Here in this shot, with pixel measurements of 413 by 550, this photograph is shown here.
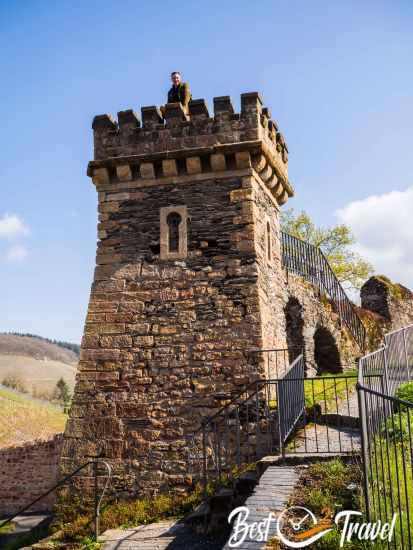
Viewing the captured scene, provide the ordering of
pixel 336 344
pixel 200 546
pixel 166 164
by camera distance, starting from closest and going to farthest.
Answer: pixel 200 546, pixel 166 164, pixel 336 344

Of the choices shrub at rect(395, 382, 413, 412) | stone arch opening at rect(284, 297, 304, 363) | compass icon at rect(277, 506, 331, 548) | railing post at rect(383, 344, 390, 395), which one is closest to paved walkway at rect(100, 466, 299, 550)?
compass icon at rect(277, 506, 331, 548)

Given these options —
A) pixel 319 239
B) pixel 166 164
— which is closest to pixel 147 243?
pixel 166 164

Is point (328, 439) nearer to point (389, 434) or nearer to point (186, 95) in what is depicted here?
point (389, 434)

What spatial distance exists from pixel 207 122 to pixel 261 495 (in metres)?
6.12

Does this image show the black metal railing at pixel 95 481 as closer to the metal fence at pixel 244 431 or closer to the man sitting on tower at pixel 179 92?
the metal fence at pixel 244 431

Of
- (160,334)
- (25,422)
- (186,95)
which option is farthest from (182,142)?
(25,422)

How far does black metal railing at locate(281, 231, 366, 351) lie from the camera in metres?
13.8

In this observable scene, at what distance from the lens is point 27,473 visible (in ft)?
49.2

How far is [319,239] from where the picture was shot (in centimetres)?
2672

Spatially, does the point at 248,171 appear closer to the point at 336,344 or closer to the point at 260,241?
the point at 260,241

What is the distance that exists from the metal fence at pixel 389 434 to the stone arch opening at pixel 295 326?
2.61 meters

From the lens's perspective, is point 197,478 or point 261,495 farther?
point 197,478

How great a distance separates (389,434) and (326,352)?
291 inches

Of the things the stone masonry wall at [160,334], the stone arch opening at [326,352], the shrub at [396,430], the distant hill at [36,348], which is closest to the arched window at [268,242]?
the stone masonry wall at [160,334]
